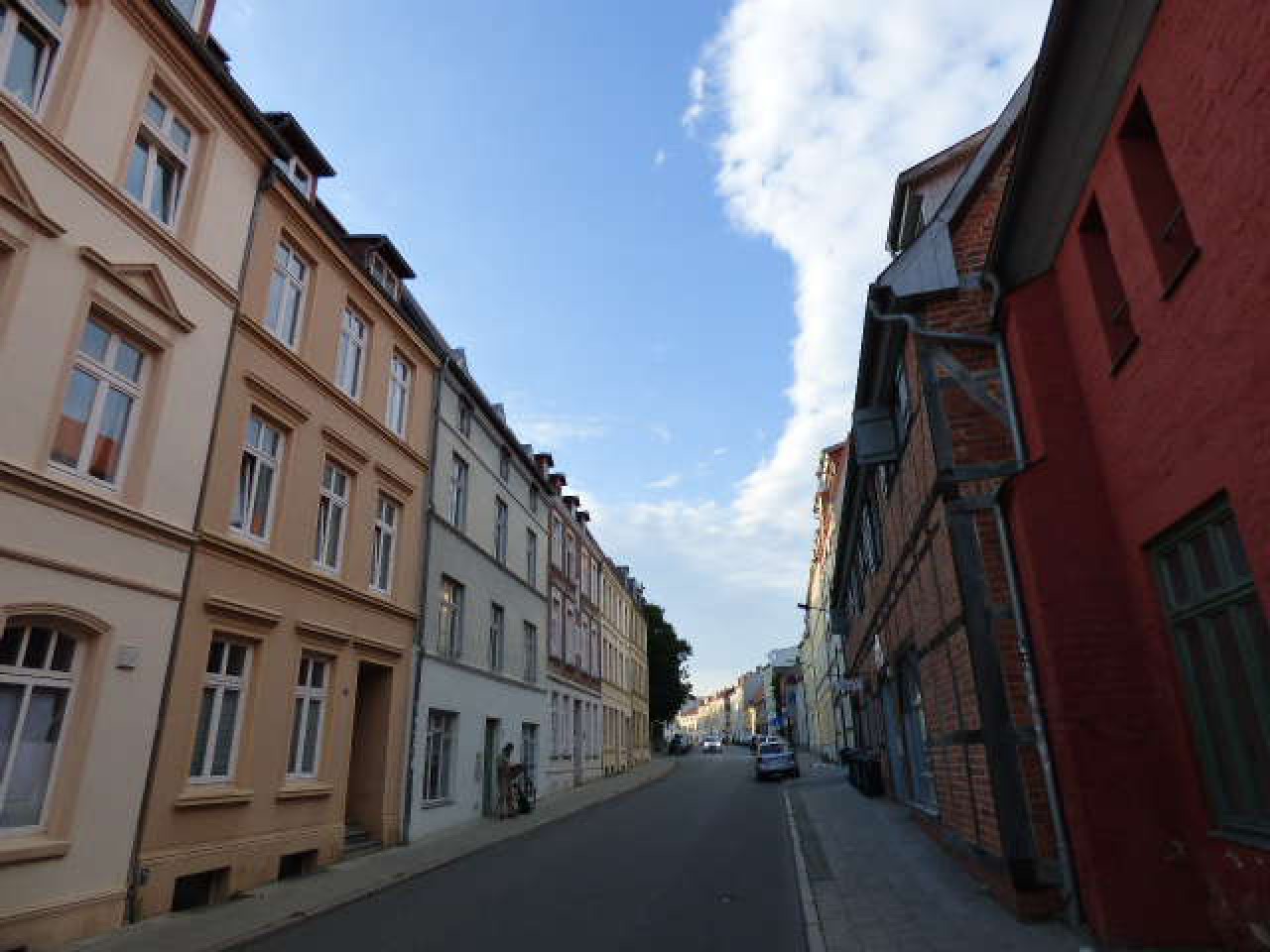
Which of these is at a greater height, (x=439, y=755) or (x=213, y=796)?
(x=439, y=755)

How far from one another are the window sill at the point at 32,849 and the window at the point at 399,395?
9.52 metres

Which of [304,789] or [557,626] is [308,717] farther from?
[557,626]

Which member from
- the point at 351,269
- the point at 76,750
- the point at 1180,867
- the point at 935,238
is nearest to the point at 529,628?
the point at 351,269

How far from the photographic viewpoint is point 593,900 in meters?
9.36

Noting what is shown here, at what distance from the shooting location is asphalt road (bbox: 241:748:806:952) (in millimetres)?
7684

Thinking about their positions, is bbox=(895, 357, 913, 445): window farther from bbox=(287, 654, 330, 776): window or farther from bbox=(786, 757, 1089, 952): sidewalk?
bbox=(287, 654, 330, 776): window

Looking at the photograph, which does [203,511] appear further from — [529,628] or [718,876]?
[529,628]

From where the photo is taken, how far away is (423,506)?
56.3ft

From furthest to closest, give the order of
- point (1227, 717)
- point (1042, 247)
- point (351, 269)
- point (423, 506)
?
point (423, 506)
point (351, 269)
point (1042, 247)
point (1227, 717)

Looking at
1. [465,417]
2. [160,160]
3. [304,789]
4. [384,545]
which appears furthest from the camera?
[465,417]

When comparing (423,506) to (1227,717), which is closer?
(1227,717)

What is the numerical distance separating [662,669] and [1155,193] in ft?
178

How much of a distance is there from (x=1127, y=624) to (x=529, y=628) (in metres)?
20.3

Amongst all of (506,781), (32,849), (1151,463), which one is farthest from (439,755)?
(1151,463)
